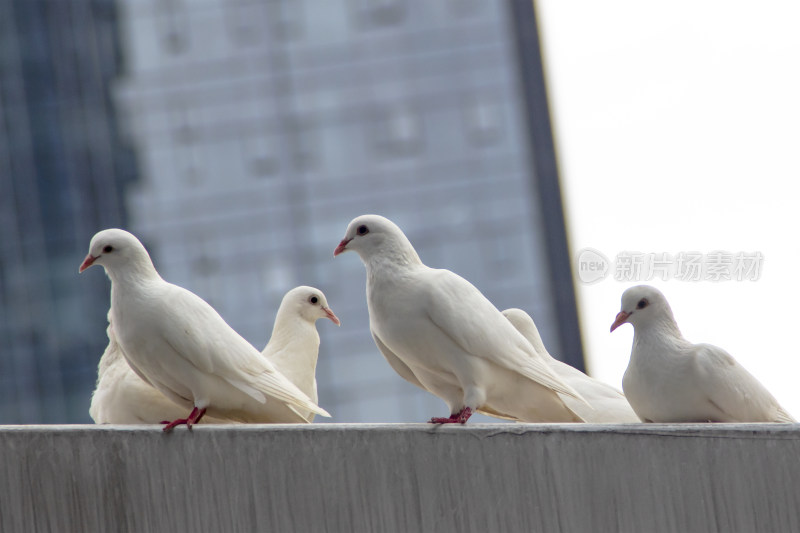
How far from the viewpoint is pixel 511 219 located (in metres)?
32.8

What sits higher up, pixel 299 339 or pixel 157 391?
pixel 299 339

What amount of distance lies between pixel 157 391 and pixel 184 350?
73cm

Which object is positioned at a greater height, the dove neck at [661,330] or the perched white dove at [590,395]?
the dove neck at [661,330]

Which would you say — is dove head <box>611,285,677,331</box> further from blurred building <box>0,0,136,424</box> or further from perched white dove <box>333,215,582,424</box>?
blurred building <box>0,0,136,424</box>

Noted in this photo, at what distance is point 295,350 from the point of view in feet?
21.6

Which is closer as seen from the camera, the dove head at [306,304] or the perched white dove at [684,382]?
the perched white dove at [684,382]

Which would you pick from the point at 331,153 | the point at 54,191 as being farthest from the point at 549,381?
the point at 54,191

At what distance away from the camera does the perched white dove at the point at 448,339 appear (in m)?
5.46

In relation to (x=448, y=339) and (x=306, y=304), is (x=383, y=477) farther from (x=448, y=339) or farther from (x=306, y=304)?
(x=306, y=304)

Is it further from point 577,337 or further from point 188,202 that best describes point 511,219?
point 188,202

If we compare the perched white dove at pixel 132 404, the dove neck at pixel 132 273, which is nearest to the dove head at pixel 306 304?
the perched white dove at pixel 132 404

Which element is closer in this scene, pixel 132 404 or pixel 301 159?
pixel 132 404

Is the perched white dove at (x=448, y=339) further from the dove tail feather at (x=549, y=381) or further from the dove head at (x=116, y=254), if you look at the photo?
the dove head at (x=116, y=254)

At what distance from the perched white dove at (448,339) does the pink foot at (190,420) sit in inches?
37.2
